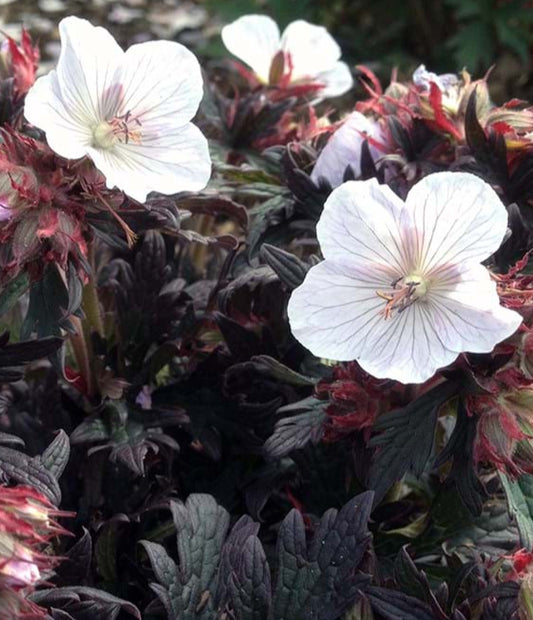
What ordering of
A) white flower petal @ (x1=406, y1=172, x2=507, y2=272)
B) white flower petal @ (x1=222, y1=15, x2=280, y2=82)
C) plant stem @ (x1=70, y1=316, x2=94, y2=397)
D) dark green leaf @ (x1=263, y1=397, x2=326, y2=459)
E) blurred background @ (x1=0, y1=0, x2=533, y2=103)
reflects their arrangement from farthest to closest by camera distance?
1. blurred background @ (x1=0, y1=0, x2=533, y2=103)
2. white flower petal @ (x1=222, y1=15, x2=280, y2=82)
3. plant stem @ (x1=70, y1=316, x2=94, y2=397)
4. dark green leaf @ (x1=263, y1=397, x2=326, y2=459)
5. white flower petal @ (x1=406, y1=172, x2=507, y2=272)

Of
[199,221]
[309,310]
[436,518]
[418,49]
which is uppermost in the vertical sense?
[309,310]

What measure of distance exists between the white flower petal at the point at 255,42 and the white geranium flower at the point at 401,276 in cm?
51

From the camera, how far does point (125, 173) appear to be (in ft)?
2.73

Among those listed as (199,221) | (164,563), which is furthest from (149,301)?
(164,563)

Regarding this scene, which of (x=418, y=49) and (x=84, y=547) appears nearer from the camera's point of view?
(x=84, y=547)

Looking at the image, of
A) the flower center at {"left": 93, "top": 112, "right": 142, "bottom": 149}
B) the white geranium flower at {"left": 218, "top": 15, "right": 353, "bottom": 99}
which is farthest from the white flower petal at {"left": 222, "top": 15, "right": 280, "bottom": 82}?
the flower center at {"left": 93, "top": 112, "right": 142, "bottom": 149}

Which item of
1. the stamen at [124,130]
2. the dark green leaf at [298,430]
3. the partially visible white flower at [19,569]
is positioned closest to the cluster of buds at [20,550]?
the partially visible white flower at [19,569]

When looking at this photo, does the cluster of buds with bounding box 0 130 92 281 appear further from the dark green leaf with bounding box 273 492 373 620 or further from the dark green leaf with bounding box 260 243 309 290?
the dark green leaf with bounding box 273 492 373 620

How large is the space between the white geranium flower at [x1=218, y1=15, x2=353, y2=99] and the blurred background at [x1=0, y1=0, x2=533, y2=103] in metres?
1.88

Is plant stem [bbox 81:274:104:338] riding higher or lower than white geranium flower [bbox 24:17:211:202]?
lower

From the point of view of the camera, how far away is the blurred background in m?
3.13

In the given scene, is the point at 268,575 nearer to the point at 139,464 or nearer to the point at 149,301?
the point at 139,464

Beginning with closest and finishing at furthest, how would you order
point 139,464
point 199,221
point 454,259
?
point 454,259
point 139,464
point 199,221

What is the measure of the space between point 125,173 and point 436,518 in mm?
452
